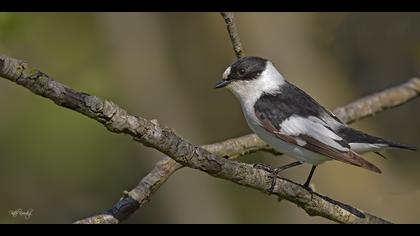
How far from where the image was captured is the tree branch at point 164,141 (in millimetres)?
2559

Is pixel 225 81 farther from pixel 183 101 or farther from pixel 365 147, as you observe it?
pixel 183 101

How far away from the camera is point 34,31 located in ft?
24.3

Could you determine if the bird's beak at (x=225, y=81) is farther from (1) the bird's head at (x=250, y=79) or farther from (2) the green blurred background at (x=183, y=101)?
(2) the green blurred background at (x=183, y=101)

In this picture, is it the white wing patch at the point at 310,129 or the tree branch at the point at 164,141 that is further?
the white wing patch at the point at 310,129

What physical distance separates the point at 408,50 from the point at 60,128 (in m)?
4.05

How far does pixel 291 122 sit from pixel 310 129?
0.14 meters

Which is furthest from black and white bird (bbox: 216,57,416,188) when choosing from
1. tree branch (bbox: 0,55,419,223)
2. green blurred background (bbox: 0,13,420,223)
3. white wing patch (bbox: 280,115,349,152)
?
green blurred background (bbox: 0,13,420,223)

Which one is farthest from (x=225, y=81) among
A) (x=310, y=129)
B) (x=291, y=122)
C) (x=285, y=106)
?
(x=310, y=129)

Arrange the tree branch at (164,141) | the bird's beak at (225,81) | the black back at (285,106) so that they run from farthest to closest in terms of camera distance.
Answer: the bird's beak at (225,81) < the black back at (285,106) < the tree branch at (164,141)

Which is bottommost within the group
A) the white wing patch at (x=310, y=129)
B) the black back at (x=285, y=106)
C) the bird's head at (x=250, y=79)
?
the white wing patch at (x=310, y=129)

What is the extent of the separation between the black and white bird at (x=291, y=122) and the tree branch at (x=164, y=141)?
441 millimetres

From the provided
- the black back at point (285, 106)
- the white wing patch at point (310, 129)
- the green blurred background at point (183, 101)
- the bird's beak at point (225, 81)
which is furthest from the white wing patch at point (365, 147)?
the green blurred background at point (183, 101)
